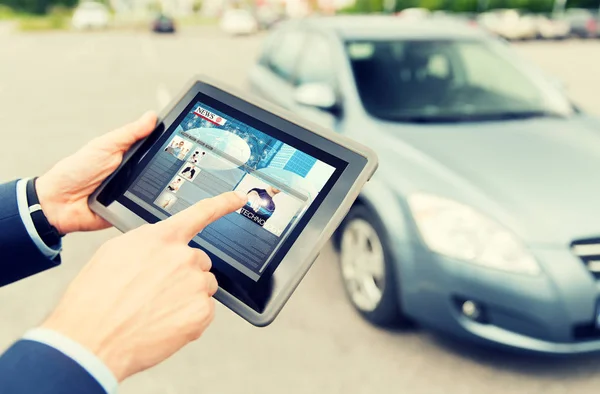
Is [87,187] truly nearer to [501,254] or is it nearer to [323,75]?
[501,254]

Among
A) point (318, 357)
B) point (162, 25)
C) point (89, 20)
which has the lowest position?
point (318, 357)

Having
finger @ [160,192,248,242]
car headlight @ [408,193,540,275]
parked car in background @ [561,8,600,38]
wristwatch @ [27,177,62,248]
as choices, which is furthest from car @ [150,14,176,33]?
finger @ [160,192,248,242]

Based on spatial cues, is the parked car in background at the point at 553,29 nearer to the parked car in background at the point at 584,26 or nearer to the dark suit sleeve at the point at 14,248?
the parked car in background at the point at 584,26

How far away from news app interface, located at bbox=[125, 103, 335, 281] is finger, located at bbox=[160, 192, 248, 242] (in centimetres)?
21

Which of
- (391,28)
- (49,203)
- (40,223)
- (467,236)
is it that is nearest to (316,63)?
(391,28)

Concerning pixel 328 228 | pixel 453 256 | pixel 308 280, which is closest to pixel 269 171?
pixel 328 228

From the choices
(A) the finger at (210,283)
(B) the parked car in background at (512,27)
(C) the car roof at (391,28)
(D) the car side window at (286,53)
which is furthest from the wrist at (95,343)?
(B) the parked car in background at (512,27)

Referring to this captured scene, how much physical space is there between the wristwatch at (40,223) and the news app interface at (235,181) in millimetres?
255

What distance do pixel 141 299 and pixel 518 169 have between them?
2.16 m

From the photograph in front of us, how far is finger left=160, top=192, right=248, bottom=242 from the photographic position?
108 cm

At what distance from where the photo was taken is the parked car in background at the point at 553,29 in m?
27.1

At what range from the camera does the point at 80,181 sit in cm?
175

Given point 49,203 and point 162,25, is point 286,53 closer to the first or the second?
point 49,203

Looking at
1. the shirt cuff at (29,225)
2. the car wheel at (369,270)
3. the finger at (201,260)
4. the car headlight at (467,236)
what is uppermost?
the car headlight at (467,236)
